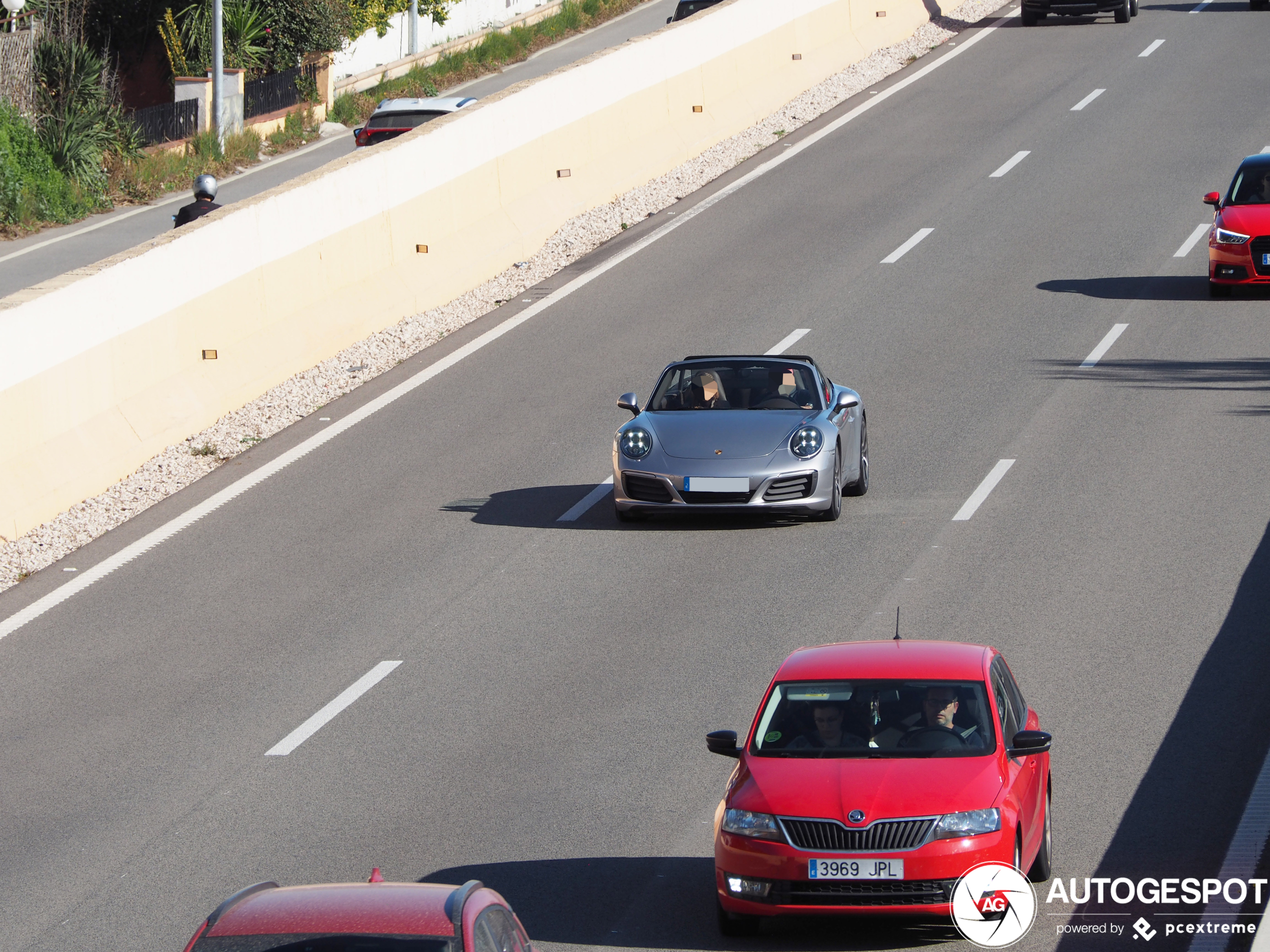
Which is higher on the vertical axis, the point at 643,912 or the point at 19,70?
the point at 19,70

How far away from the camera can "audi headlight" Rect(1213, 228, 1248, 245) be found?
73.4 feet

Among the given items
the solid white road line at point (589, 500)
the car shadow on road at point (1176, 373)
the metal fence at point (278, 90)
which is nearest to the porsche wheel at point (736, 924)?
the solid white road line at point (589, 500)

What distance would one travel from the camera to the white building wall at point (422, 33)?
51.2 meters

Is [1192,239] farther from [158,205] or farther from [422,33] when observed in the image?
[422,33]

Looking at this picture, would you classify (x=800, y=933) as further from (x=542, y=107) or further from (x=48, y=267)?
(x=48, y=267)

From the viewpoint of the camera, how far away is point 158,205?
37.3m

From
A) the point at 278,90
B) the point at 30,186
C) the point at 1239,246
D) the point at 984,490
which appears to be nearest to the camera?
the point at 984,490

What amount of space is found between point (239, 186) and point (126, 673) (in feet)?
89.3

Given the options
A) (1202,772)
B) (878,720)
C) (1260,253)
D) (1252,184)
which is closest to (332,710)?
(878,720)

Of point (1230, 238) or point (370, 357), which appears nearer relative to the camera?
point (370, 357)

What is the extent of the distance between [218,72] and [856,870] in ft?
121

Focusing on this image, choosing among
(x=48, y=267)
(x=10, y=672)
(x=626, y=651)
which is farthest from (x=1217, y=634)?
(x=48, y=267)

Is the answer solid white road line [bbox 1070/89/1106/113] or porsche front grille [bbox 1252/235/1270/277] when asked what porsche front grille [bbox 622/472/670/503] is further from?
solid white road line [bbox 1070/89/1106/113]

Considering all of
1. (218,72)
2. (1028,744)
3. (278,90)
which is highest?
(218,72)
